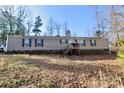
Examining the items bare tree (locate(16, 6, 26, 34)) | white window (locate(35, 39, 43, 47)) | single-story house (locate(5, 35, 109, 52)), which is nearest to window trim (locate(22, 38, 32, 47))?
single-story house (locate(5, 35, 109, 52))

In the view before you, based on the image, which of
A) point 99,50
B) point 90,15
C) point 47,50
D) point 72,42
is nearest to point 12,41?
point 47,50

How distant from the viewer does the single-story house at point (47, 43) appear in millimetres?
8623

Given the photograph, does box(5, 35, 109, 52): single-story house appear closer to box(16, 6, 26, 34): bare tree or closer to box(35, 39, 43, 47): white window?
box(35, 39, 43, 47): white window

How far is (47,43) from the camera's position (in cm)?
899

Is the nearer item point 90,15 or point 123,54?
point 123,54

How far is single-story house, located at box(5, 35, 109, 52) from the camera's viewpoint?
8623 millimetres

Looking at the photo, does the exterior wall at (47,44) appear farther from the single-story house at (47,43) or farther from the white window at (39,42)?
the white window at (39,42)

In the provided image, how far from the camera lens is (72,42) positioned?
30.0 feet

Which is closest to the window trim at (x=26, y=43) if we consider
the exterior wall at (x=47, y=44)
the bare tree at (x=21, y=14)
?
the exterior wall at (x=47, y=44)

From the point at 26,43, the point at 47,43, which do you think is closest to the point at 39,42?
the point at 47,43
